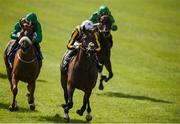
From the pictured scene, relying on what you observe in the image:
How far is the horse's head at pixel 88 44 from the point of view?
16391 mm

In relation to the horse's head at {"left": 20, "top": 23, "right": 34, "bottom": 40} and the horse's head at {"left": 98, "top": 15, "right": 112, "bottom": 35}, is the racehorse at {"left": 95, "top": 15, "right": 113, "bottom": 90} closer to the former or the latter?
the horse's head at {"left": 98, "top": 15, "right": 112, "bottom": 35}

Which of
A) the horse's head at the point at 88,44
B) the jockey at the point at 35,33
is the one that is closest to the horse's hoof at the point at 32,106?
the jockey at the point at 35,33

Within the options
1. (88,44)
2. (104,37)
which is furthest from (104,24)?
(88,44)

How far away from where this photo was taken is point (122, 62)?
39.1 metres

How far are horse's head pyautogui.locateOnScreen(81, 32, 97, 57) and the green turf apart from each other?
2.62m

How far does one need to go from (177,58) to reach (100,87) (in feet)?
57.6

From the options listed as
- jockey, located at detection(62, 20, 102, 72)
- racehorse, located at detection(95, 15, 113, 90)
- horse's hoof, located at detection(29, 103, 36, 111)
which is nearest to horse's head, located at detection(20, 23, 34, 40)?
jockey, located at detection(62, 20, 102, 72)

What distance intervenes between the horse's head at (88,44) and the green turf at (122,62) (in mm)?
2615

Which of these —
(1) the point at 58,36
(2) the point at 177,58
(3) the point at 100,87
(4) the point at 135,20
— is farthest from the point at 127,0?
(3) the point at 100,87

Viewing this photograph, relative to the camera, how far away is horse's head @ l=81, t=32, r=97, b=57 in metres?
16.4

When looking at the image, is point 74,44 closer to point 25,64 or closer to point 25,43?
point 25,43

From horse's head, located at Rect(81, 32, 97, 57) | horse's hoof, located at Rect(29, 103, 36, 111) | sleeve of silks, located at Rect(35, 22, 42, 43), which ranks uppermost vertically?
sleeve of silks, located at Rect(35, 22, 42, 43)

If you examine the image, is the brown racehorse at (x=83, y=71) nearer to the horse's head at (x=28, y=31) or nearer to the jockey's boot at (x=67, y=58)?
the jockey's boot at (x=67, y=58)

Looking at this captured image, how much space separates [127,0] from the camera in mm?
79250
